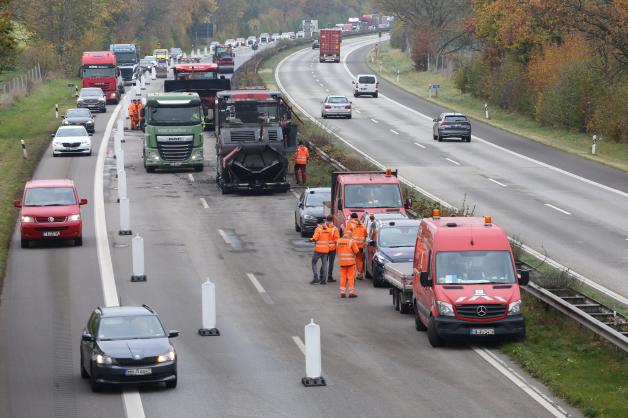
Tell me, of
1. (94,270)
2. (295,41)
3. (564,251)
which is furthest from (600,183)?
(295,41)

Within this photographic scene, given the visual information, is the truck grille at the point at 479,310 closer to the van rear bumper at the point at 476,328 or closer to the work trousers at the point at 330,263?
the van rear bumper at the point at 476,328

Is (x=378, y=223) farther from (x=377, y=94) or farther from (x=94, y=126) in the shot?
(x=377, y=94)

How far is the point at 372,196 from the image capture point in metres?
35.0

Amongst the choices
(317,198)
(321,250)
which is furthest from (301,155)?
(321,250)

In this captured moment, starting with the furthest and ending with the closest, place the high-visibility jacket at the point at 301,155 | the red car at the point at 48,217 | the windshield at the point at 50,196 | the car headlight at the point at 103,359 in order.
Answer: the high-visibility jacket at the point at 301,155, the windshield at the point at 50,196, the red car at the point at 48,217, the car headlight at the point at 103,359

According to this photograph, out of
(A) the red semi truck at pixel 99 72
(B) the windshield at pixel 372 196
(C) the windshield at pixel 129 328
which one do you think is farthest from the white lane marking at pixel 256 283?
(A) the red semi truck at pixel 99 72

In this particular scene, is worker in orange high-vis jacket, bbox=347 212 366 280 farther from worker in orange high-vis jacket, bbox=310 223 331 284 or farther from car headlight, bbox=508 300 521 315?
car headlight, bbox=508 300 521 315

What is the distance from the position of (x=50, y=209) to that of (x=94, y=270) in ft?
13.8

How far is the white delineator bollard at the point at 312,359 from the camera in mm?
19719

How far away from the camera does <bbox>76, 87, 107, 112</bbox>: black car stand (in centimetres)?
8106

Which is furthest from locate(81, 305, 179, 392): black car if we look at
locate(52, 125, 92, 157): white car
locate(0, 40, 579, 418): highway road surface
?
locate(52, 125, 92, 157): white car

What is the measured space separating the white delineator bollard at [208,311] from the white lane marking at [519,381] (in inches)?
199

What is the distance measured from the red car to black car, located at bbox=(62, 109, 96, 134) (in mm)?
31548

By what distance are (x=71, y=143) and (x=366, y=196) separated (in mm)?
27115
